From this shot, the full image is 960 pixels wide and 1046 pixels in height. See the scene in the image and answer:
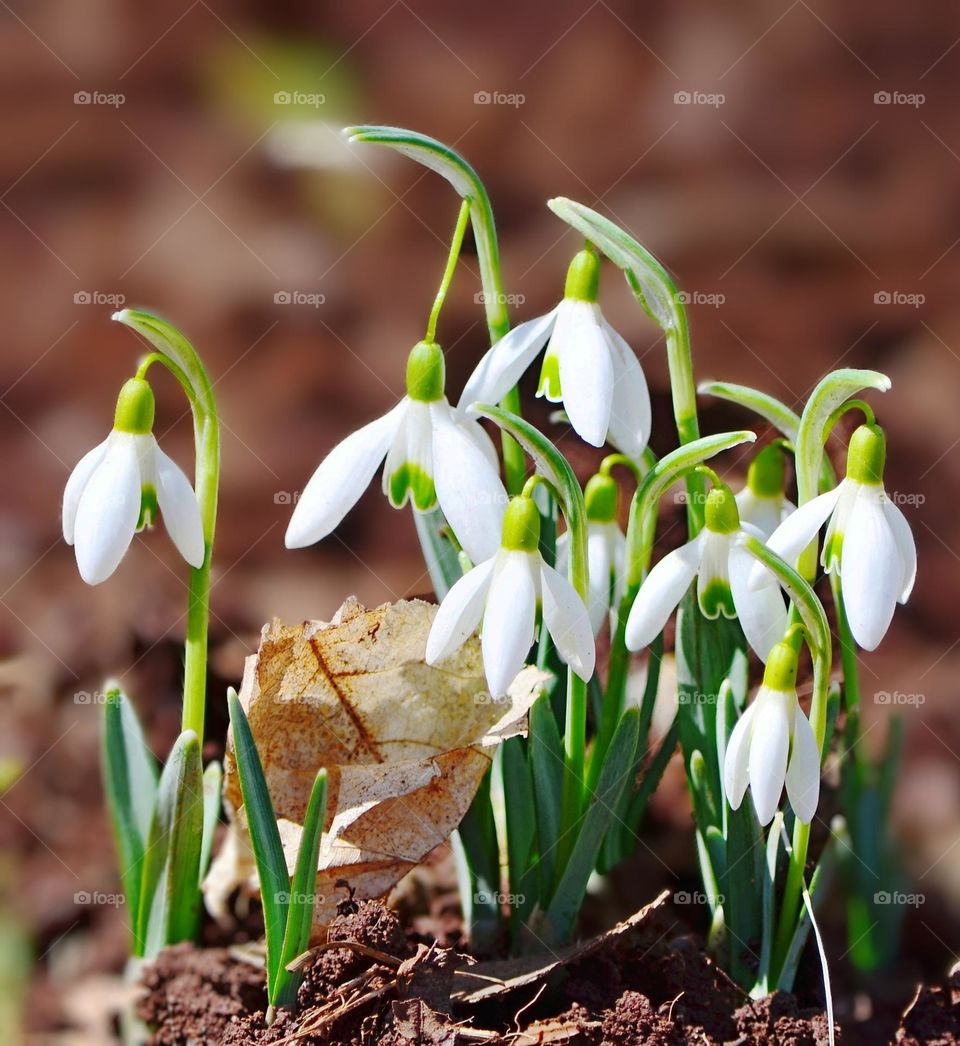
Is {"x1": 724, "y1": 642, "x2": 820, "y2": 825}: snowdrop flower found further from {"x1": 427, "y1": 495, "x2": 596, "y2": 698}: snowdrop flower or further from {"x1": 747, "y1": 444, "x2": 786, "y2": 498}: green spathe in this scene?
{"x1": 747, "y1": 444, "x2": 786, "y2": 498}: green spathe

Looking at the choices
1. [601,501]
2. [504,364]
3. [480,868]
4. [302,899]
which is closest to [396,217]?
[601,501]

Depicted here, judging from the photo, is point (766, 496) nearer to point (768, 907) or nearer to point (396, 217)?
point (768, 907)

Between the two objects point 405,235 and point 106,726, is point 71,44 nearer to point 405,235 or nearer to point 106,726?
point 405,235

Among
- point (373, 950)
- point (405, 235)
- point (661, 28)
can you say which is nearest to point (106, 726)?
point (373, 950)

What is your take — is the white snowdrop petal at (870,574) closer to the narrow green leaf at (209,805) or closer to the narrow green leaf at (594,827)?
the narrow green leaf at (594,827)

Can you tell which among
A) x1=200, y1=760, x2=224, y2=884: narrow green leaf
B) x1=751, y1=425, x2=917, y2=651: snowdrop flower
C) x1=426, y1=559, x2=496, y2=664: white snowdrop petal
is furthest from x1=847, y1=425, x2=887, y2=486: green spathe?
x1=200, y1=760, x2=224, y2=884: narrow green leaf

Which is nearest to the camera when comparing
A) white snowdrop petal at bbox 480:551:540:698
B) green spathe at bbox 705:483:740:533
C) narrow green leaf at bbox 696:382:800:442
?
white snowdrop petal at bbox 480:551:540:698
